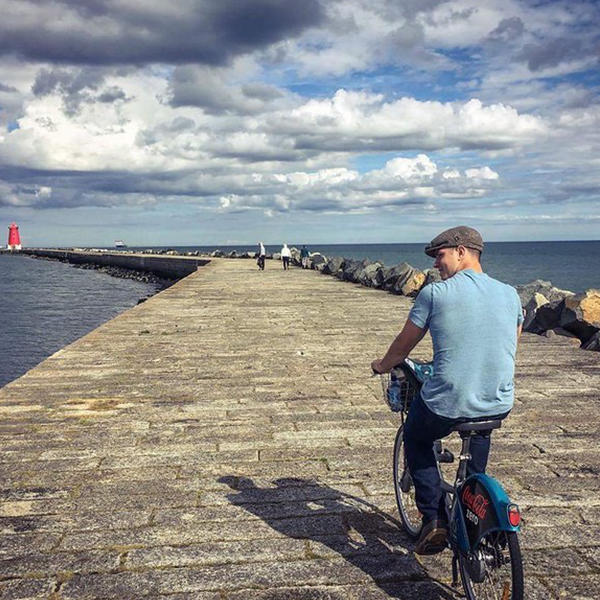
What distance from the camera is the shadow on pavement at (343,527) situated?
11.1ft

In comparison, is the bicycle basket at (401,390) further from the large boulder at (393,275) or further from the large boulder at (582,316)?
the large boulder at (393,275)

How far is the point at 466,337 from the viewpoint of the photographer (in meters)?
3.00

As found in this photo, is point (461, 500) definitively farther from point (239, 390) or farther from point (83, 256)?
point (83, 256)

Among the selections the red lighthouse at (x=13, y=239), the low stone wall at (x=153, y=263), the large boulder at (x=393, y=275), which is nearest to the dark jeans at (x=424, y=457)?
the large boulder at (x=393, y=275)

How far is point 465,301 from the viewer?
2996 mm

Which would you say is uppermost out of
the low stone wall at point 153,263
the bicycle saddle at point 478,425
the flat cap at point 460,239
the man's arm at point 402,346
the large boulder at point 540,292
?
the flat cap at point 460,239

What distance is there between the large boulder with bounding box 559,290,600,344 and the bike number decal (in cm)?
920

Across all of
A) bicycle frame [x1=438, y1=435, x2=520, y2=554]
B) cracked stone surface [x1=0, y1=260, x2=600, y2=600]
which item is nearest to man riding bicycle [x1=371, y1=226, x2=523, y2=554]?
bicycle frame [x1=438, y1=435, x2=520, y2=554]

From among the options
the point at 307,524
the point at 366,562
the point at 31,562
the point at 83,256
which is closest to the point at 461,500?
the point at 366,562

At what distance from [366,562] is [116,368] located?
581cm

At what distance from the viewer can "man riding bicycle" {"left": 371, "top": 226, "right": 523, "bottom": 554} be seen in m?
3.01

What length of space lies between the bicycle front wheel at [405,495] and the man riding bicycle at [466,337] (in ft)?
2.37

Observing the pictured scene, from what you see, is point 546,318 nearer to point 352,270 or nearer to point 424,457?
point 424,457

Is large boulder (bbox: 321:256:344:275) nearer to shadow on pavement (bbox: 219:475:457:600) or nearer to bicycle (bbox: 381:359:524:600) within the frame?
shadow on pavement (bbox: 219:475:457:600)
